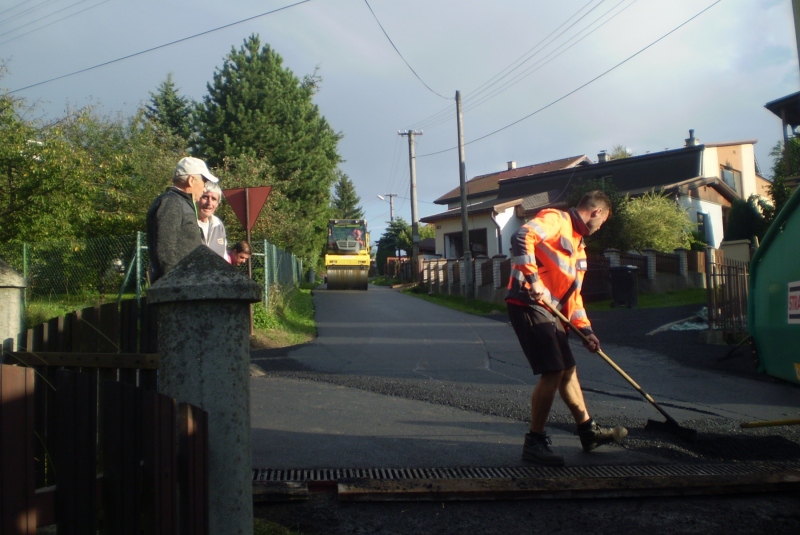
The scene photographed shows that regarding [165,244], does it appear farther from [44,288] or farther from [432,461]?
[44,288]

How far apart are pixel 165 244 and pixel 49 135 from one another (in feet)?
43.3

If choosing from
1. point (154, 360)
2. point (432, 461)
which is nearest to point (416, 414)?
point (432, 461)

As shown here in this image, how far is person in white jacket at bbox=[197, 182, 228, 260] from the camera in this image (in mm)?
5073

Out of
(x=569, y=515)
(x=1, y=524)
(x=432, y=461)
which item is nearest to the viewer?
(x=1, y=524)

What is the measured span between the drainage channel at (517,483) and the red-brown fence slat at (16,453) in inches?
66.2

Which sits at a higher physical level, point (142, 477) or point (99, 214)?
point (99, 214)

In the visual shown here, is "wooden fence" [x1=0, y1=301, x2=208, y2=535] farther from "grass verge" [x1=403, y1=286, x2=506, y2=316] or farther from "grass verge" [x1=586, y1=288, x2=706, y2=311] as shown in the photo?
"grass verge" [x1=403, y1=286, x2=506, y2=316]

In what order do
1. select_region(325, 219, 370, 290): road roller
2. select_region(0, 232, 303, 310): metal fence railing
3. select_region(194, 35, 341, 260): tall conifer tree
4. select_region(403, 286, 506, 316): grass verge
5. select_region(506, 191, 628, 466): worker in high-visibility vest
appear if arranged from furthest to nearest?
select_region(194, 35, 341, 260): tall conifer tree, select_region(325, 219, 370, 290): road roller, select_region(403, 286, 506, 316): grass verge, select_region(0, 232, 303, 310): metal fence railing, select_region(506, 191, 628, 466): worker in high-visibility vest

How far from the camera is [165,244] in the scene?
4195mm

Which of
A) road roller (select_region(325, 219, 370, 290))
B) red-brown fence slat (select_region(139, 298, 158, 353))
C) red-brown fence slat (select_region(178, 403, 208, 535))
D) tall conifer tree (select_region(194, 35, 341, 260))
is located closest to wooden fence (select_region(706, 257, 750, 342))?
red-brown fence slat (select_region(139, 298, 158, 353))

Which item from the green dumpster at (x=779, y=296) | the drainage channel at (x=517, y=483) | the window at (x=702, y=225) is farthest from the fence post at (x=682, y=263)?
the drainage channel at (x=517, y=483)

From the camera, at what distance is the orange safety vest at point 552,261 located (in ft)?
16.3

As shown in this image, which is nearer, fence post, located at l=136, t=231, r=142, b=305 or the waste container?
fence post, located at l=136, t=231, r=142, b=305

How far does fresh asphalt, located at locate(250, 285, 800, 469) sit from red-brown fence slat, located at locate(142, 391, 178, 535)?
2.34 m
